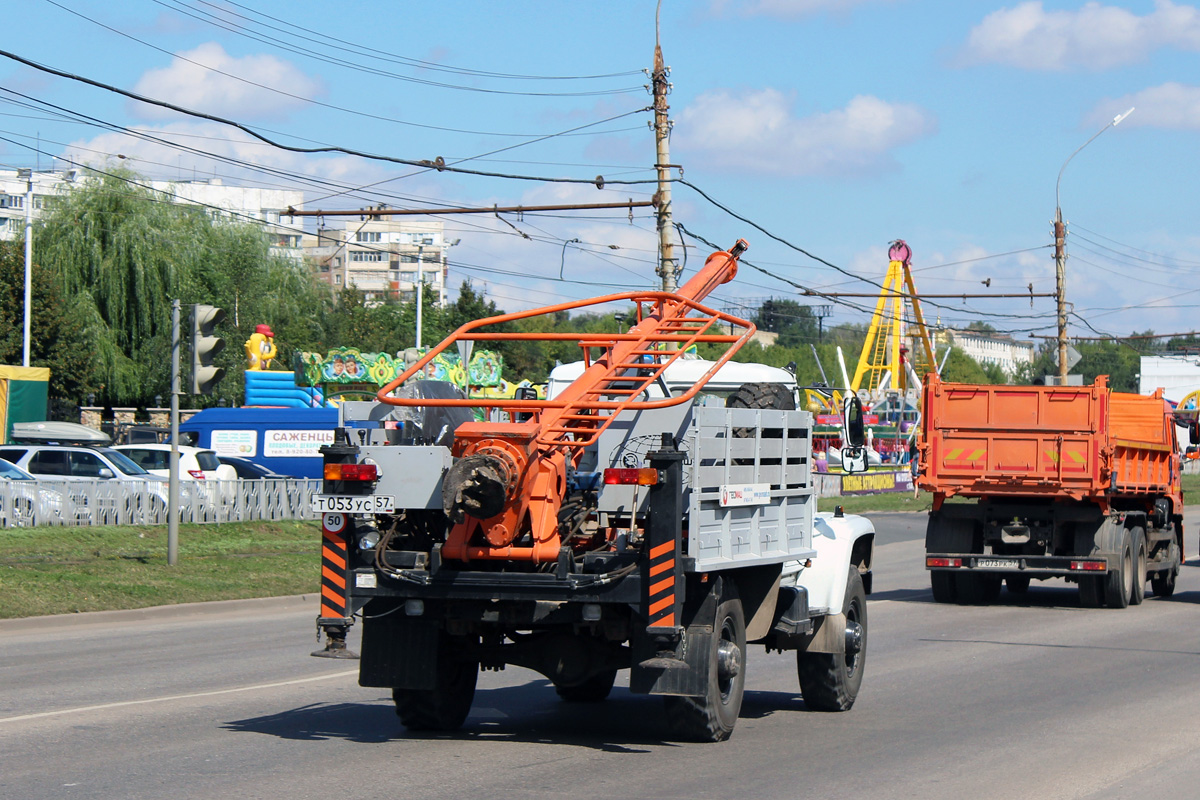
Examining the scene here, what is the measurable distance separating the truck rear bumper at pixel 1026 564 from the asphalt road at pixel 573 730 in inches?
143

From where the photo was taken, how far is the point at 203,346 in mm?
18547

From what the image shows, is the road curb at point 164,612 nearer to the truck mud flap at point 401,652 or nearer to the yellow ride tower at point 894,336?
the truck mud flap at point 401,652

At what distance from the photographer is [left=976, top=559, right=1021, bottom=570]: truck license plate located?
18.5 m

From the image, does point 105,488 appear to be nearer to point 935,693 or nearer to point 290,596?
point 290,596

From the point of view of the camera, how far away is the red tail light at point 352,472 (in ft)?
27.4

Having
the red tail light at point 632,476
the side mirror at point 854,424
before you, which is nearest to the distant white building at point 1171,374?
the side mirror at point 854,424

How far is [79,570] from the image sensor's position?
707 inches

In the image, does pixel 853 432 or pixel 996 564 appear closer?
pixel 853 432

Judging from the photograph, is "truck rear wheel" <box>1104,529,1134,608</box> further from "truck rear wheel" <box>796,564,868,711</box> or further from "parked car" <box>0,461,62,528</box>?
"parked car" <box>0,461,62,528</box>

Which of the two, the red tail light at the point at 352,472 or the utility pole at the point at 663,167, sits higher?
the utility pole at the point at 663,167

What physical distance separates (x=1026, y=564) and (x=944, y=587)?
1.19 m

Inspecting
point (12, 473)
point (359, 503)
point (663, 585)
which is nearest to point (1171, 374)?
point (12, 473)

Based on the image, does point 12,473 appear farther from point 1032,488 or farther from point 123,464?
point 1032,488

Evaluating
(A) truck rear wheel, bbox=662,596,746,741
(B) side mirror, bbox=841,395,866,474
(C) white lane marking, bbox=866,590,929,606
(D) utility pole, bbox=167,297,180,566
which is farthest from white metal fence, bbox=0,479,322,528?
(A) truck rear wheel, bbox=662,596,746,741
